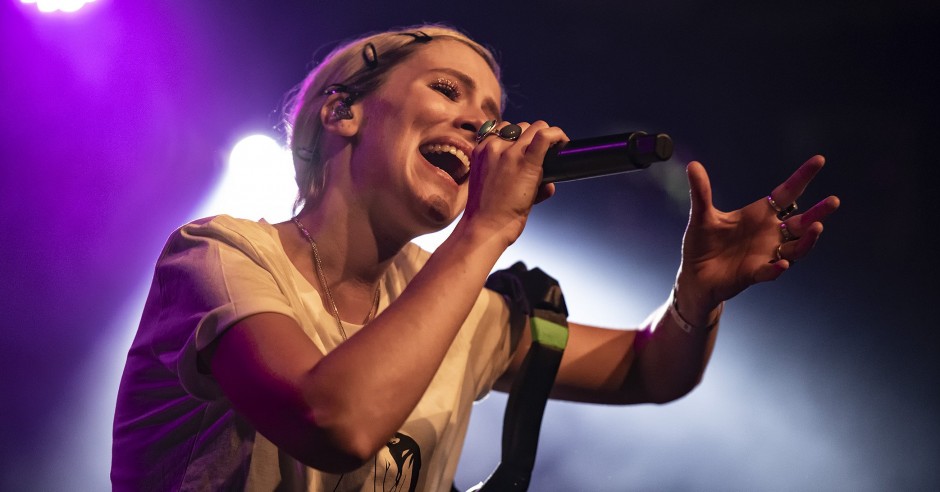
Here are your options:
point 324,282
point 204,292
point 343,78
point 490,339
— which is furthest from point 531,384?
point 343,78

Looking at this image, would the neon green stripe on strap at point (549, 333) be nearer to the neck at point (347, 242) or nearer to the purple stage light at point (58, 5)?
the neck at point (347, 242)

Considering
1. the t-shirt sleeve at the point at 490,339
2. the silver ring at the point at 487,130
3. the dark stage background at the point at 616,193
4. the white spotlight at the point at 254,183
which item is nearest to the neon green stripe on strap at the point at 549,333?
the t-shirt sleeve at the point at 490,339

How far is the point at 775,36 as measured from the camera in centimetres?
296

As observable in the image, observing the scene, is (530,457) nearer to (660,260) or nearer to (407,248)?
(407,248)

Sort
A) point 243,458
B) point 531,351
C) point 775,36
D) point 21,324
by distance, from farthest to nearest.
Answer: point 775,36, point 21,324, point 531,351, point 243,458

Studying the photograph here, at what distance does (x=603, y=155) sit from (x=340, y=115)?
79 cm

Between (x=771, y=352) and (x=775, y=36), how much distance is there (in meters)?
1.25

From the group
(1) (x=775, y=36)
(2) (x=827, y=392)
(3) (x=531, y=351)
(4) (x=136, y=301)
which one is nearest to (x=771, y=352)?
(2) (x=827, y=392)

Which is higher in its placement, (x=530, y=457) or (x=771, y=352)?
(x=771, y=352)

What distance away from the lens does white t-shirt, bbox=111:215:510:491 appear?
124 cm

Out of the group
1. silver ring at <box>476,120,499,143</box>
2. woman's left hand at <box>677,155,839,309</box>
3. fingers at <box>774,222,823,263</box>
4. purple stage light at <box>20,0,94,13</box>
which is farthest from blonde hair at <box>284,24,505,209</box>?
purple stage light at <box>20,0,94,13</box>

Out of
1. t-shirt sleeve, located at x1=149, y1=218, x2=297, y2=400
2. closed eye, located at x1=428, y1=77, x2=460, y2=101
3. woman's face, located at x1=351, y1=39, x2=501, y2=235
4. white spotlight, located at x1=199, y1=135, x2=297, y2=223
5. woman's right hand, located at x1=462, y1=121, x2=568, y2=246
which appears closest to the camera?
t-shirt sleeve, located at x1=149, y1=218, x2=297, y2=400

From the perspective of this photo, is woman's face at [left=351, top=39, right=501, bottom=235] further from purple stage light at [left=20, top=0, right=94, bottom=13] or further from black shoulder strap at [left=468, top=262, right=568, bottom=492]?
purple stage light at [left=20, top=0, right=94, bottom=13]

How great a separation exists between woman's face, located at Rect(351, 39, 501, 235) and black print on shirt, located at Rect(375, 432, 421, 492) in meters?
0.48
